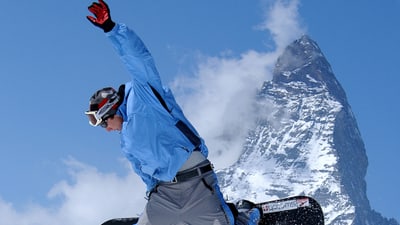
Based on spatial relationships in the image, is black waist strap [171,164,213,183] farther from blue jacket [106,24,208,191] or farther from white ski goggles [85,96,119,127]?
white ski goggles [85,96,119,127]

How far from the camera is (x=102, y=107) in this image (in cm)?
727

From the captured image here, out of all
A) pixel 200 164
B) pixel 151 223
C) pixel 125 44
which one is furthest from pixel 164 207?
pixel 125 44

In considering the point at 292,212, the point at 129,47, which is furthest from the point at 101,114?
the point at 292,212

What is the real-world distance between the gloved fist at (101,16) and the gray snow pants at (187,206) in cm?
210

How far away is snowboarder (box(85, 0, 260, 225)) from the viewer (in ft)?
23.0

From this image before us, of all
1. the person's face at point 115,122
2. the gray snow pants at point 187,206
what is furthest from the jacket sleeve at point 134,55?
the gray snow pants at point 187,206

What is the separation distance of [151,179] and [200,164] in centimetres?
66

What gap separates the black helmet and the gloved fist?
85 centimetres

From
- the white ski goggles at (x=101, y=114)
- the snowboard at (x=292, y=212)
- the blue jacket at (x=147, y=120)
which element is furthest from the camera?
the snowboard at (x=292, y=212)

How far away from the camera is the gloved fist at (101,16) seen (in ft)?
23.1

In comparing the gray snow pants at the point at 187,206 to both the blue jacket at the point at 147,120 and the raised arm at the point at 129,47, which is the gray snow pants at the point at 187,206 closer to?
the blue jacket at the point at 147,120

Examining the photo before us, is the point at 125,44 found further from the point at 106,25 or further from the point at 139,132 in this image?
the point at 139,132

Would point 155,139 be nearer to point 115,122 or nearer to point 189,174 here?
point 115,122

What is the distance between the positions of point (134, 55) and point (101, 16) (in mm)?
664
